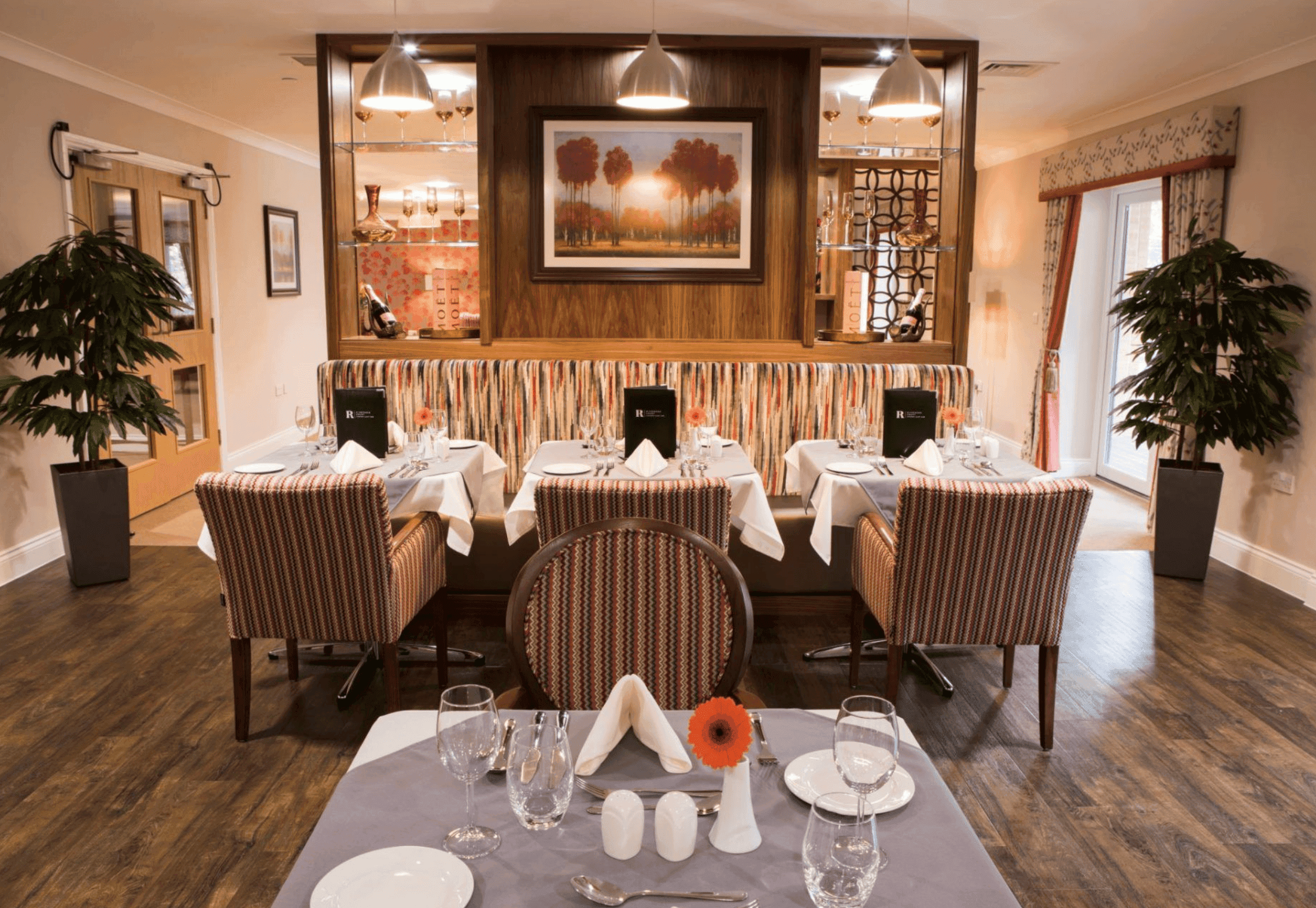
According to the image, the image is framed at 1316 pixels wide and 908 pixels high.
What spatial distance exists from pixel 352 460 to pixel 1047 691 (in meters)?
2.47

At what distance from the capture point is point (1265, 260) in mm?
4930

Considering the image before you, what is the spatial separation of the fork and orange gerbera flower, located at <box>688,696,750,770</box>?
0.50 feet

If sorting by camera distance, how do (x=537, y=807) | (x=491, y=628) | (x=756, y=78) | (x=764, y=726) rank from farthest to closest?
(x=756, y=78) → (x=491, y=628) → (x=764, y=726) → (x=537, y=807)

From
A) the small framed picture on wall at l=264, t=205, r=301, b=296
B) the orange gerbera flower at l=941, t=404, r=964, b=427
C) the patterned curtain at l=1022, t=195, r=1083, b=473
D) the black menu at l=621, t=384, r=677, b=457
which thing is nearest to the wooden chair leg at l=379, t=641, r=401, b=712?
the black menu at l=621, t=384, r=677, b=457

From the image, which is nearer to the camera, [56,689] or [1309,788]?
[1309,788]

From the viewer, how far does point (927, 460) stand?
12.7ft

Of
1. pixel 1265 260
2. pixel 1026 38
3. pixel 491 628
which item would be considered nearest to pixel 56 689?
pixel 491 628

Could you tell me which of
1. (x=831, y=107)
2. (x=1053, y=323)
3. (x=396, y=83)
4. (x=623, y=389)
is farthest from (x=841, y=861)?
(x=1053, y=323)

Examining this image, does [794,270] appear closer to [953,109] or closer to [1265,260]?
[953,109]

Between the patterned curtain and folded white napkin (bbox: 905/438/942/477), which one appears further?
the patterned curtain

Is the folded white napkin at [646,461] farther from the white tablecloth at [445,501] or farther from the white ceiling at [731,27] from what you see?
the white ceiling at [731,27]

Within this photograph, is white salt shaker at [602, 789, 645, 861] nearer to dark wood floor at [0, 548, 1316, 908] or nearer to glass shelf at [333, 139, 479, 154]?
dark wood floor at [0, 548, 1316, 908]

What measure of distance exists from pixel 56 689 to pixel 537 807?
3.09m

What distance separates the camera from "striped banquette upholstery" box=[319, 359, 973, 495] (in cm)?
511
